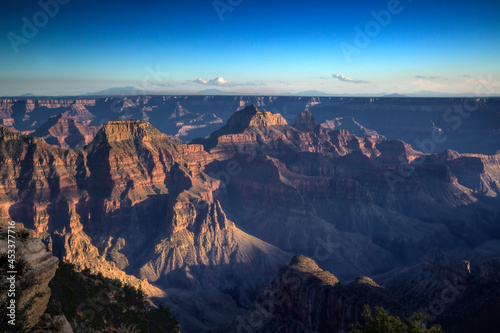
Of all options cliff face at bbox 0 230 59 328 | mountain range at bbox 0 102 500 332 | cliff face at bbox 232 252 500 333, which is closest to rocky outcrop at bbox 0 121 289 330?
mountain range at bbox 0 102 500 332

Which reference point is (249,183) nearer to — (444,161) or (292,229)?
(292,229)

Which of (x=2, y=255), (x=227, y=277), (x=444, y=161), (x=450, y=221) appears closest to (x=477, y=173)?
(x=444, y=161)

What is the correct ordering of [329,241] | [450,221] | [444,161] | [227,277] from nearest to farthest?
[227,277] < [329,241] < [450,221] < [444,161]

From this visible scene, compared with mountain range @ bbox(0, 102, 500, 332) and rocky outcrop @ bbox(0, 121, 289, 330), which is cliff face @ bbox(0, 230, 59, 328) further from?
rocky outcrop @ bbox(0, 121, 289, 330)

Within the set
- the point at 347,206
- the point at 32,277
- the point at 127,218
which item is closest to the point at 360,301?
the point at 32,277

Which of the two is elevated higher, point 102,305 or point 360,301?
point 102,305

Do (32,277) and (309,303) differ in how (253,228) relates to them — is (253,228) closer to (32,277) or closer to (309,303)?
(309,303)
